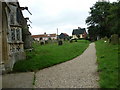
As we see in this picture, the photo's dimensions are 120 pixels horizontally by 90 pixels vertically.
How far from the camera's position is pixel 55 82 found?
9133 millimetres

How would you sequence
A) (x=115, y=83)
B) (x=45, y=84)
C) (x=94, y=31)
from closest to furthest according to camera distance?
(x=115, y=83), (x=45, y=84), (x=94, y=31)

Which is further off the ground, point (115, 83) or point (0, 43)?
point (0, 43)

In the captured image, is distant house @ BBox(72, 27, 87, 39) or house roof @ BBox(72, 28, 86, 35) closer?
distant house @ BBox(72, 27, 87, 39)

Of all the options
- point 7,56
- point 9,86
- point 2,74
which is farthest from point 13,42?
point 9,86

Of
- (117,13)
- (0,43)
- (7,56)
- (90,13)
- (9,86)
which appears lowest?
(9,86)

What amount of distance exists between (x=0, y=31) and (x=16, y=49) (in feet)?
13.5

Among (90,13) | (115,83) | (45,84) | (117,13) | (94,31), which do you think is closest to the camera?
(115,83)

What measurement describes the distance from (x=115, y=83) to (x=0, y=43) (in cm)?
753

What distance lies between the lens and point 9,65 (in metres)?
13.0

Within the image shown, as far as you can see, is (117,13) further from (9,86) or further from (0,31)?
(9,86)

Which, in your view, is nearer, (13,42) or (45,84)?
(45,84)

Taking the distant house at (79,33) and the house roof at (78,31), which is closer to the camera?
the distant house at (79,33)

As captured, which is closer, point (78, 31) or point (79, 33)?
point (79, 33)

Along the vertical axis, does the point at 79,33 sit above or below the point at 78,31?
below
